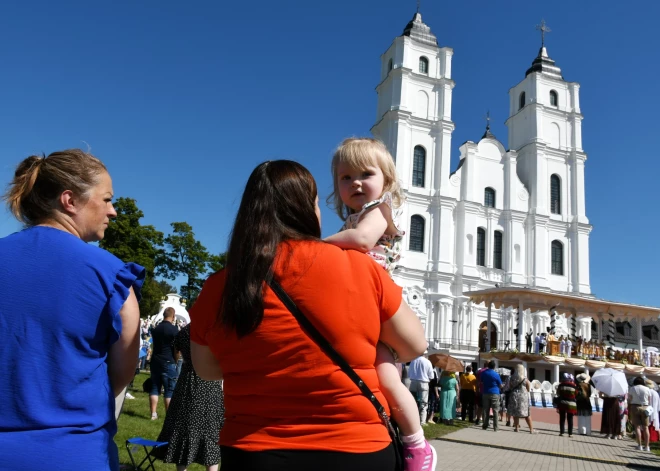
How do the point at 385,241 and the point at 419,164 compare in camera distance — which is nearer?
the point at 385,241

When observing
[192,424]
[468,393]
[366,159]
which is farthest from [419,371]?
[366,159]

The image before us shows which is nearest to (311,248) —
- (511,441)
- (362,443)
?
(362,443)

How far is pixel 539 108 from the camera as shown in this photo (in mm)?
46438

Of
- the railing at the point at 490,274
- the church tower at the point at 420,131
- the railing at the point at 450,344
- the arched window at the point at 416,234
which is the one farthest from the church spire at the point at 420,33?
the railing at the point at 450,344

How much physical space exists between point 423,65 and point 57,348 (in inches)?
1800

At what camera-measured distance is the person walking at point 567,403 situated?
14969mm

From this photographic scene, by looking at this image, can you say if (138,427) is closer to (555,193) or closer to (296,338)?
(296,338)

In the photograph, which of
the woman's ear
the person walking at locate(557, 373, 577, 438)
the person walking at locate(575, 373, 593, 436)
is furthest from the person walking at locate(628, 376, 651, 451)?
the woman's ear

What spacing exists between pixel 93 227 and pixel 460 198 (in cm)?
4370

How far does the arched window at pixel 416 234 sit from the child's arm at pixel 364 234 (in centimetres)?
3915

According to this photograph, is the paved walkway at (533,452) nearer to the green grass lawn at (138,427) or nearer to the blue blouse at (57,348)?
the green grass lawn at (138,427)

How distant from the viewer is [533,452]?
10672mm

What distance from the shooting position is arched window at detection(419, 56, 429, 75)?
44.5 meters

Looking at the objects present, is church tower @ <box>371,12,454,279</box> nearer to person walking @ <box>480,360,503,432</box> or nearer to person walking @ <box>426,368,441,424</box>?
person walking @ <box>426,368,441,424</box>
